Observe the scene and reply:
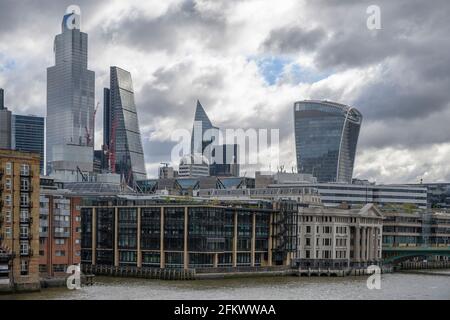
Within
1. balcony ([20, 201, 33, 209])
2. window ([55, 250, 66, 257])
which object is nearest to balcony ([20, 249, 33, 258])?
balcony ([20, 201, 33, 209])

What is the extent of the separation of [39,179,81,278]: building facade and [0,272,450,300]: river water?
392 cm

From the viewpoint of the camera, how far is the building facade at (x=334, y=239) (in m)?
101

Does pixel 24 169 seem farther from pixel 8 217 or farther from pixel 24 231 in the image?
pixel 24 231

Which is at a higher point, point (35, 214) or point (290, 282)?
point (35, 214)

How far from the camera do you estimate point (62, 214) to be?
248 feet

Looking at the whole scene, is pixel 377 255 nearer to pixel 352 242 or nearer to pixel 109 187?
pixel 352 242

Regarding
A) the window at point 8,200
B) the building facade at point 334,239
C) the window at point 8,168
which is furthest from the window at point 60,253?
the building facade at point 334,239

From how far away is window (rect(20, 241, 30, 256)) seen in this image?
6658 cm

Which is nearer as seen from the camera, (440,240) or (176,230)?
(176,230)

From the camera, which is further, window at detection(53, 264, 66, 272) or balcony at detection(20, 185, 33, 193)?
window at detection(53, 264, 66, 272)

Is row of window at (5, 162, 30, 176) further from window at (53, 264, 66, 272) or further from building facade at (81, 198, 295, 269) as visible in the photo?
building facade at (81, 198, 295, 269)
